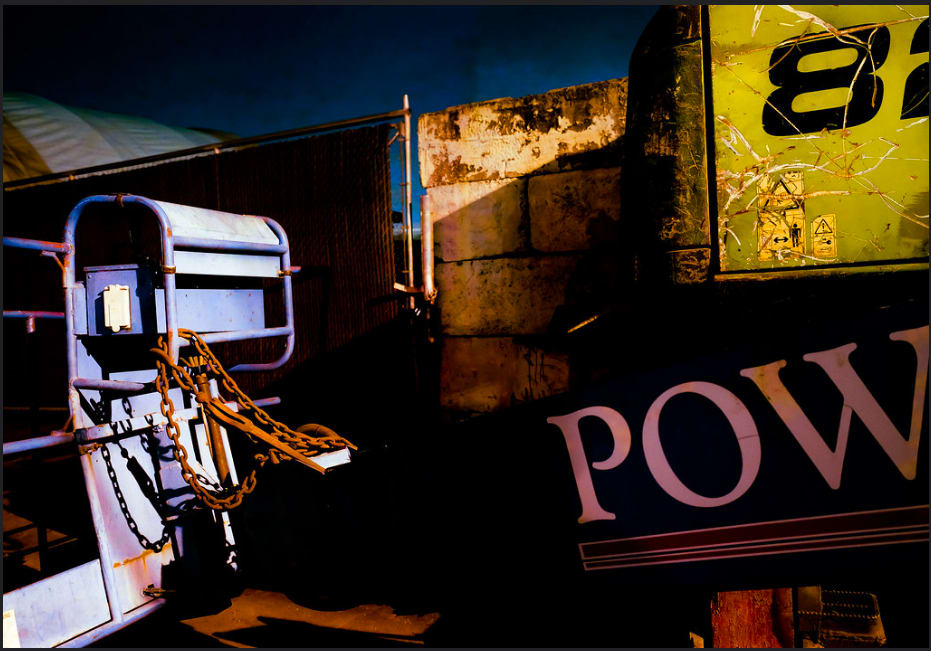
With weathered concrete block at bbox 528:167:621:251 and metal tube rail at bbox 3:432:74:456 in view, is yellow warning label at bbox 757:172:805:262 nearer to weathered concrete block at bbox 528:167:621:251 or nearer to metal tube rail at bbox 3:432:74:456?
weathered concrete block at bbox 528:167:621:251

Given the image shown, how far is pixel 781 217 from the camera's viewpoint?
2.20 meters

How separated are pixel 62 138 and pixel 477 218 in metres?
11.5

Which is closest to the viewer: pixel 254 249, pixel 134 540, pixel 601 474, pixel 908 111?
pixel 908 111

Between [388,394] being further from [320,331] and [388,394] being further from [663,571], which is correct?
[663,571]

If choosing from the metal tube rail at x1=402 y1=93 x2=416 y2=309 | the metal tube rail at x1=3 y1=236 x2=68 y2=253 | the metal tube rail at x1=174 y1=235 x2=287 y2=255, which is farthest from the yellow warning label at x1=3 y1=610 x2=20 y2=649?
the metal tube rail at x1=402 y1=93 x2=416 y2=309

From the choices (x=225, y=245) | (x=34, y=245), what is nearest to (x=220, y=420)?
(x=225, y=245)

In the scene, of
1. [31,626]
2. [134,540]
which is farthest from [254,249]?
[31,626]

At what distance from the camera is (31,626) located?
2.38m

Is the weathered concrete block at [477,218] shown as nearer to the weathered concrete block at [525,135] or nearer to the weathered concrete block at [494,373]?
the weathered concrete block at [525,135]

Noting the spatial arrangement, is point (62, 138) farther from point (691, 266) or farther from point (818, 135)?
point (818, 135)

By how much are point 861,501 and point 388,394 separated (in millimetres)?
3538

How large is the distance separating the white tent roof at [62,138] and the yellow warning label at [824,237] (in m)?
12.9

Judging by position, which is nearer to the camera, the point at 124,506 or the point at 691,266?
the point at 691,266

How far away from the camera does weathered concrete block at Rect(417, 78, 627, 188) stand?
3939mm
